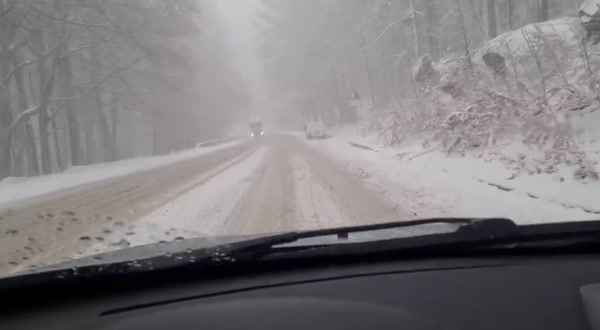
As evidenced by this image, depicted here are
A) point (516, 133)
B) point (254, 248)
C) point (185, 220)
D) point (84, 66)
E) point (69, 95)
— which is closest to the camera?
point (254, 248)

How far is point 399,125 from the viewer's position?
25609mm

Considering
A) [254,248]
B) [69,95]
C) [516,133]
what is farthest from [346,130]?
[254,248]

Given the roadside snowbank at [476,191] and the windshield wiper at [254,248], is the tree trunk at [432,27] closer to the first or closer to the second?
the roadside snowbank at [476,191]

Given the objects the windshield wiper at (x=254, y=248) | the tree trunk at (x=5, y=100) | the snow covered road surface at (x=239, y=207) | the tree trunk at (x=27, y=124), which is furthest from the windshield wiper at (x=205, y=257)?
the tree trunk at (x=27, y=124)

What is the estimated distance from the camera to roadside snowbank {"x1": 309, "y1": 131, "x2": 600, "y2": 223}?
898 cm

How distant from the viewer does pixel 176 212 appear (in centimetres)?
1036

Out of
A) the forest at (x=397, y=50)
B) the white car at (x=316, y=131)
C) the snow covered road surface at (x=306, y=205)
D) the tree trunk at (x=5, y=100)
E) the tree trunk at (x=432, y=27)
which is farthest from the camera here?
the white car at (x=316, y=131)

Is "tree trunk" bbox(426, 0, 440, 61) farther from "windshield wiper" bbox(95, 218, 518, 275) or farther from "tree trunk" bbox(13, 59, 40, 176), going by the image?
"windshield wiper" bbox(95, 218, 518, 275)

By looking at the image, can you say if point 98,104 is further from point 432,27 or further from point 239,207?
point 239,207

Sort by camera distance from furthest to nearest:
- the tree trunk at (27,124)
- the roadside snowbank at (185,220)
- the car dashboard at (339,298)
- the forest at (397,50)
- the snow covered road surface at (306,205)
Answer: the tree trunk at (27,124) → the forest at (397,50) → the snow covered road surface at (306,205) → the roadside snowbank at (185,220) → the car dashboard at (339,298)

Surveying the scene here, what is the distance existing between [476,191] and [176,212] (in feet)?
19.3

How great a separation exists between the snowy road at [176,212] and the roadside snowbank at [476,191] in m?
0.69

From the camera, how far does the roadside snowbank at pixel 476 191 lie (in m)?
8.98

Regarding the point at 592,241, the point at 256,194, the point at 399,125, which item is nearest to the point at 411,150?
the point at 399,125
